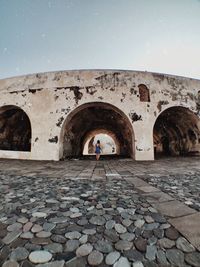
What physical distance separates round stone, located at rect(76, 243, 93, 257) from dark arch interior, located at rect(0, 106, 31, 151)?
9129mm

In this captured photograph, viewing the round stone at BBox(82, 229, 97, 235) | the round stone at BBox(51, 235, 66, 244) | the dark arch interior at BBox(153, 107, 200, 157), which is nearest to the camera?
the round stone at BBox(51, 235, 66, 244)

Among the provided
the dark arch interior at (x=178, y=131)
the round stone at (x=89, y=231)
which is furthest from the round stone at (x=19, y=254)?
the dark arch interior at (x=178, y=131)

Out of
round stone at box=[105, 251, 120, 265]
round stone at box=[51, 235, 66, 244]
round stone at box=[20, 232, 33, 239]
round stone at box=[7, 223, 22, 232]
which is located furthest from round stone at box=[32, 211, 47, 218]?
round stone at box=[105, 251, 120, 265]

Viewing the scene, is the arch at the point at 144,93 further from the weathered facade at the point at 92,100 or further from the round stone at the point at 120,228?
the round stone at the point at 120,228

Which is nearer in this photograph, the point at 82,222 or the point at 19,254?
the point at 19,254

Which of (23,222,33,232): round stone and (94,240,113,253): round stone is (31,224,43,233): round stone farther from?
(94,240,113,253): round stone

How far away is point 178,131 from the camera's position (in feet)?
34.8

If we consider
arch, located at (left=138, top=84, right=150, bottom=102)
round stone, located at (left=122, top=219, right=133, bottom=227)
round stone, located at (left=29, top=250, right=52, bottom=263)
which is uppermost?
arch, located at (left=138, top=84, right=150, bottom=102)

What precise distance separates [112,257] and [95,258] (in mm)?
116

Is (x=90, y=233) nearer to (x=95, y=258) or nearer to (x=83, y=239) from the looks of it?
(x=83, y=239)

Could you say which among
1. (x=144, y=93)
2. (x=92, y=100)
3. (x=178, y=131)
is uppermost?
(x=144, y=93)

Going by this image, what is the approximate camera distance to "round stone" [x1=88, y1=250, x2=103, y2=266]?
3.30ft

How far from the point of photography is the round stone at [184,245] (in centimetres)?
111

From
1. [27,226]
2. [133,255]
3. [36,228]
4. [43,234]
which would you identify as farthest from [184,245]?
[27,226]
